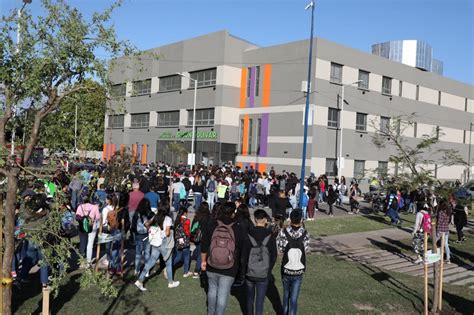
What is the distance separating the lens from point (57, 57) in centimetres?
380

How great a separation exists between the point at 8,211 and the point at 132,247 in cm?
804

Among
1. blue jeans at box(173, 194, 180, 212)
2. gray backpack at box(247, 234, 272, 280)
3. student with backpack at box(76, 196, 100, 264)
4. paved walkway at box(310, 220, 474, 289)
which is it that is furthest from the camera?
blue jeans at box(173, 194, 180, 212)

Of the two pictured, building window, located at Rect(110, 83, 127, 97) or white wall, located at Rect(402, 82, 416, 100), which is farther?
white wall, located at Rect(402, 82, 416, 100)

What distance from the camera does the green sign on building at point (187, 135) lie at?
40750 millimetres

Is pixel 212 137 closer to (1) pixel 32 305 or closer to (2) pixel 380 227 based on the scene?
(2) pixel 380 227

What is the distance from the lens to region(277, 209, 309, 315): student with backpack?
254 inches

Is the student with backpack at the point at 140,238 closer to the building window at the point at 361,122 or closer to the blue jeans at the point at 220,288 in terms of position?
the blue jeans at the point at 220,288

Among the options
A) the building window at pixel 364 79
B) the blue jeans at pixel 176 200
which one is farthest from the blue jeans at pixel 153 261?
the building window at pixel 364 79

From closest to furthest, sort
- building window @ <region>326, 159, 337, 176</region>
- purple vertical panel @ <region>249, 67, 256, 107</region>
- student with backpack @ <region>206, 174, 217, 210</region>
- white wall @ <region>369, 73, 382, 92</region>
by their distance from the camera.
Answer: student with backpack @ <region>206, 174, 217, 210</region> < building window @ <region>326, 159, 337, 176</region> < white wall @ <region>369, 73, 382, 92</region> < purple vertical panel @ <region>249, 67, 256, 107</region>

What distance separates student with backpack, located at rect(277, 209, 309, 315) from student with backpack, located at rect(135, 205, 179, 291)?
2.52m

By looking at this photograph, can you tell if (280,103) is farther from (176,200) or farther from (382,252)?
(382,252)

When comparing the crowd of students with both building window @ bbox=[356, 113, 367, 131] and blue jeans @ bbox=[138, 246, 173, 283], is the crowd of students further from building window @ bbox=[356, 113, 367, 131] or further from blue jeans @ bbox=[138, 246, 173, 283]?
building window @ bbox=[356, 113, 367, 131]

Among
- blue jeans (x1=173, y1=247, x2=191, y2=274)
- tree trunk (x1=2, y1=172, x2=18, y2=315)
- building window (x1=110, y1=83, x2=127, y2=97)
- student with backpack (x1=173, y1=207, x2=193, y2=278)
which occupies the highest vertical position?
building window (x1=110, y1=83, x2=127, y2=97)

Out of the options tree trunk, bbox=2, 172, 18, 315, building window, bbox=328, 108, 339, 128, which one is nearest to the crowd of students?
tree trunk, bbox=2, 172, 18, 315
